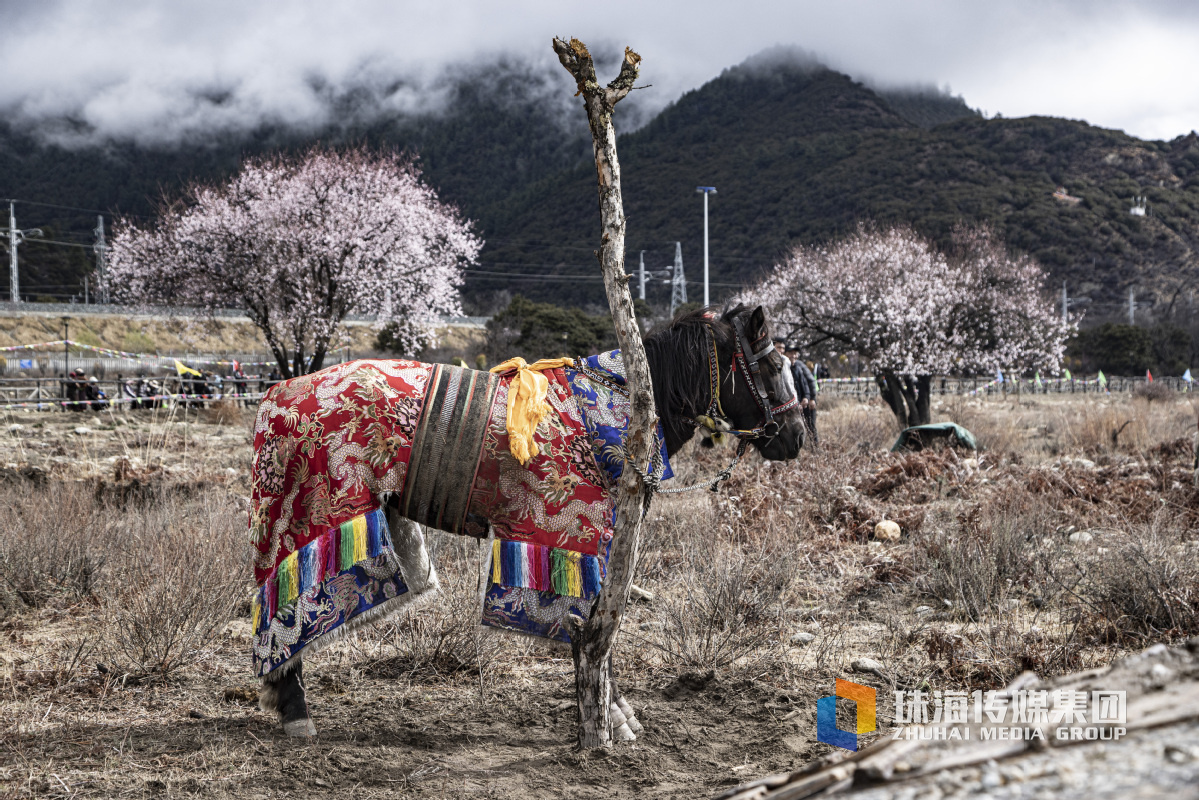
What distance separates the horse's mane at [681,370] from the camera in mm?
3197

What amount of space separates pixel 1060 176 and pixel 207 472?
58.0 metres

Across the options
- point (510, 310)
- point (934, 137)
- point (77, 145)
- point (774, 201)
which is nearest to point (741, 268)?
point (774, 201)

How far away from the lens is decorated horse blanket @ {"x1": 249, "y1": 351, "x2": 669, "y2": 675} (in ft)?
9.21

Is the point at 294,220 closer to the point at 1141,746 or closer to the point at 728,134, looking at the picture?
the point at 1141,746

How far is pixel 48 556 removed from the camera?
15.2 feet

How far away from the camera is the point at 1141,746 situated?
83 centimetres

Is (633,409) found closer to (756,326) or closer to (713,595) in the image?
(756,326)

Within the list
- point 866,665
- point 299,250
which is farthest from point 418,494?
point 299,250

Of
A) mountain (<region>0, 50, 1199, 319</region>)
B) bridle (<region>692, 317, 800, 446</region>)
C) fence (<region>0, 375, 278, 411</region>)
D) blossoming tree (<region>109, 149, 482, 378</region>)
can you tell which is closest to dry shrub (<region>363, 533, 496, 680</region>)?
bridle (<region>692, 317, 800, 446</region>)

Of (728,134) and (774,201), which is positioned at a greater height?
(728,134)

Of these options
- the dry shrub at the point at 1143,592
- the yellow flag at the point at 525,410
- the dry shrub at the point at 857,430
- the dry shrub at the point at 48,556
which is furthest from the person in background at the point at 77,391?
the dry shrub at the point at 1143,592

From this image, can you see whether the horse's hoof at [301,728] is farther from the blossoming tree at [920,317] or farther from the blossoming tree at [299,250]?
the blossoming tree at [299,250]

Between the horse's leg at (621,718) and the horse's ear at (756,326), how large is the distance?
4.60 ft

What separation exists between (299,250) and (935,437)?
476 inches
